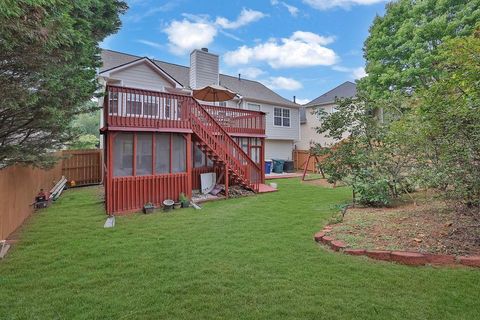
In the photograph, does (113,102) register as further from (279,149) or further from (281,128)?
(279,149)

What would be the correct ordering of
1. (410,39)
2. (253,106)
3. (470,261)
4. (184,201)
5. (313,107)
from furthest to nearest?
(313,107)
(253,106)
(410,39)
(184,201)
(470,261)

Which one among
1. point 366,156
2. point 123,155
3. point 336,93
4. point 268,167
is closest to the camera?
point 366,156

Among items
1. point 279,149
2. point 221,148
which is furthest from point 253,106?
point 221,148

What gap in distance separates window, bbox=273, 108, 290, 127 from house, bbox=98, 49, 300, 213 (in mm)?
6469

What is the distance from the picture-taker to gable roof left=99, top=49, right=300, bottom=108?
14406 millimetres

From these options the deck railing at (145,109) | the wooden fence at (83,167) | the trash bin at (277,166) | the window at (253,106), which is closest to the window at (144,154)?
the deck railing at (145,109)

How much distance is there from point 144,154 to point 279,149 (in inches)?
521

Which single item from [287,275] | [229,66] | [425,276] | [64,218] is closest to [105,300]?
[287,275]

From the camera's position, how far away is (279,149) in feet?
65.7

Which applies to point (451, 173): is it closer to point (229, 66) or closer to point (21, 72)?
point (21, 72)

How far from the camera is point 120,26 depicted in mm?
7453

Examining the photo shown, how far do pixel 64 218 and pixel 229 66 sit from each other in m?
17.6

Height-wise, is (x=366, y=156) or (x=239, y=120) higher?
(x=239, y=120)

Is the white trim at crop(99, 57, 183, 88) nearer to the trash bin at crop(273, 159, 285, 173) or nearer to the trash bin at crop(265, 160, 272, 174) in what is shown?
the trash bin at crop(265, 160, 272, 174)
